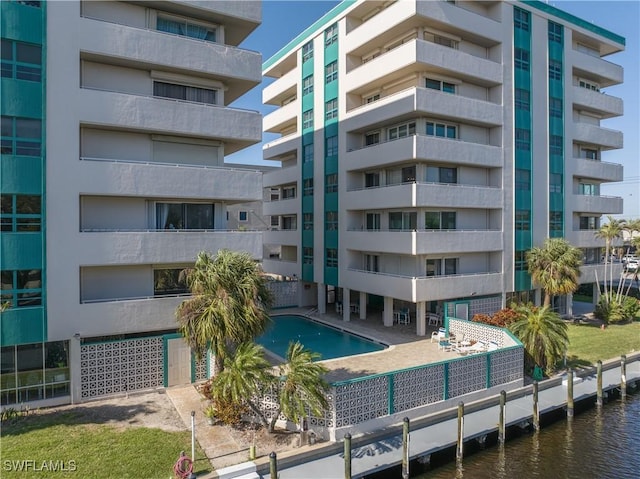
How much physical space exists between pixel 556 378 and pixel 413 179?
49.1ft

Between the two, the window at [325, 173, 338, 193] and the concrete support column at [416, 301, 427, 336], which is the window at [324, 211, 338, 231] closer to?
the window at [325, 173, 338, 193]

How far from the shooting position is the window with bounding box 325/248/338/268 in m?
35.9

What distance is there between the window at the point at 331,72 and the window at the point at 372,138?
5.68 meters

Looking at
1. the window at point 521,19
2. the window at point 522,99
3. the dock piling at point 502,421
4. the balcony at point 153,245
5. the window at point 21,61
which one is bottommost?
the dock piling at point 502,421

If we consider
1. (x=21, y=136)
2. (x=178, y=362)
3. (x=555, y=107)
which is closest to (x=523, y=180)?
(x=555, y=107)

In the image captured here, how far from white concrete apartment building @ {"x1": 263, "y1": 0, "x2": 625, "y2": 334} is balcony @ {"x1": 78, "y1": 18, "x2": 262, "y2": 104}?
11.3 metres

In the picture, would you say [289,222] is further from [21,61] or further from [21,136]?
[21,61]

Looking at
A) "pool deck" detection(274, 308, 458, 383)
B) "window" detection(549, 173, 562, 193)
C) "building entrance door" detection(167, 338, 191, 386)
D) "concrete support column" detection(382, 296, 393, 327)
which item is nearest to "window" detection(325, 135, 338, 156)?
"concrete support column" detection(382, 296, 393, 327)

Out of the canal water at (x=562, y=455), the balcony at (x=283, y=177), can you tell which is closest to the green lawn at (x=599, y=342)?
the canal water at (x=562, y=455)

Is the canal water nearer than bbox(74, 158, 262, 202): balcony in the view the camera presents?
Yes

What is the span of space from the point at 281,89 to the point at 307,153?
8.32 meters

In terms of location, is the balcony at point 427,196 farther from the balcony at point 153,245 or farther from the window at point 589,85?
the window at point 589,85

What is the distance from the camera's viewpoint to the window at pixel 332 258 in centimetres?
3589

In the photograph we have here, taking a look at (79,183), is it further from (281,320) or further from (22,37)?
(281,320)
